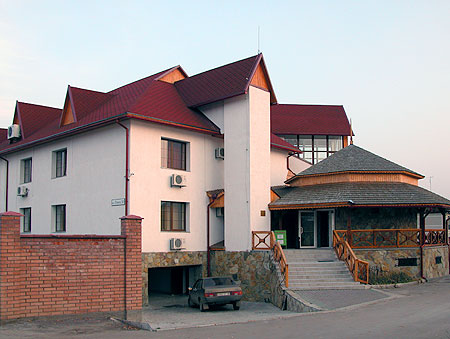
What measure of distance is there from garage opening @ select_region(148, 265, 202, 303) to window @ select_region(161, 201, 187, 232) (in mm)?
2175

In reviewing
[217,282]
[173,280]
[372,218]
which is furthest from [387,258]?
[173,280]

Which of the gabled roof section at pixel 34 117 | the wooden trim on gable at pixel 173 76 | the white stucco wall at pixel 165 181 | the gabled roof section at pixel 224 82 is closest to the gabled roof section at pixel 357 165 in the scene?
the gabled roof section at pixel 224 82

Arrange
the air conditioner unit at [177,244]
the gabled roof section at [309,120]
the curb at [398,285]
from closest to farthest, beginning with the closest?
the curb at [398,285], the air conditioner unit at [177,244], the gabled roof section at [309,120]

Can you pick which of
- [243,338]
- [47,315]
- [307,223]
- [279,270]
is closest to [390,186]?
[307,223]

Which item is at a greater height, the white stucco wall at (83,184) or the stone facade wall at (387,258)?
the white stucco wall at (83,184)

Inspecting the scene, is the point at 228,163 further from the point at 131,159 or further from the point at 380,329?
the point at 380,329

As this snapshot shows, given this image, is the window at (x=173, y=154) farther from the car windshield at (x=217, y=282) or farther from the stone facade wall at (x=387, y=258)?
the stone facade wall at (x=387, y=258)

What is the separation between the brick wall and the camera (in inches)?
512

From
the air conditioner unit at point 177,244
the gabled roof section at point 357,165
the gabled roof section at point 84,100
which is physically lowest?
the air conditioner unit at point 177,244

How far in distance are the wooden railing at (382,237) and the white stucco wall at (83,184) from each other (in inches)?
381

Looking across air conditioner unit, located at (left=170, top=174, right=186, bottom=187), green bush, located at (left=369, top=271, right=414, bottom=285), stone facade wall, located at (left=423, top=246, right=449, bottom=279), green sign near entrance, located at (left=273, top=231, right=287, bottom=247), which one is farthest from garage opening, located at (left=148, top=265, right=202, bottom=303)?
stone facade wall, located at (left=423, top=246, right=449, bottom=279)

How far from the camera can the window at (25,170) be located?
2744 centimetres

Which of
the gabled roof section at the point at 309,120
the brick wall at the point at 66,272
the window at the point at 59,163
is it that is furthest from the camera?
the gabled roof section at the point at 309,120

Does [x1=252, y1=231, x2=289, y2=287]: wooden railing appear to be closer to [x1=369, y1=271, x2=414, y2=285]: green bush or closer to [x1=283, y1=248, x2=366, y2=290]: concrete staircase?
[x1=283, y1=248, x2=366, y2=290]: concrete staircase
